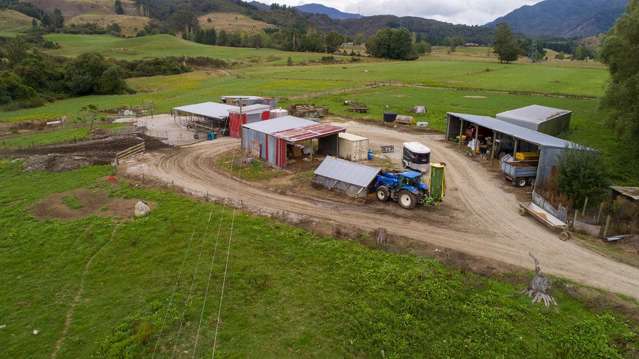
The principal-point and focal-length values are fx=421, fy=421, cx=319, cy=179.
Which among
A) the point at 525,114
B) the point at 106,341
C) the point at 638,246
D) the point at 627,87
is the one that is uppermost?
the point at 627,87

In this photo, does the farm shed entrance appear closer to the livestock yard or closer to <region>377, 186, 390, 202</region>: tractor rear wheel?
the livestock yard

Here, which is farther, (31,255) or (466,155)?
(466,155)

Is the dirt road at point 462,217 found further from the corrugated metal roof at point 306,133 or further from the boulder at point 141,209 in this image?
the corrugated metal roof at point 306,133

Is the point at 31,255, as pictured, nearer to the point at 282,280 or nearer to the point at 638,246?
the point at 282,280

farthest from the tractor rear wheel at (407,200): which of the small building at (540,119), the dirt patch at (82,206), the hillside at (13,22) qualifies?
the hillside at (13,22)

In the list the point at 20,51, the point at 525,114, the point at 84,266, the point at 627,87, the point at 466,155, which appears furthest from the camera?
the point at 20,51

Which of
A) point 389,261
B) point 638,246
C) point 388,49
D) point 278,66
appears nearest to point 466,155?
point 638,246

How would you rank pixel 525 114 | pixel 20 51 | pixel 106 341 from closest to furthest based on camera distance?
1. pixel 106 341
2. pixel 525 114
3. pixel 20 51
